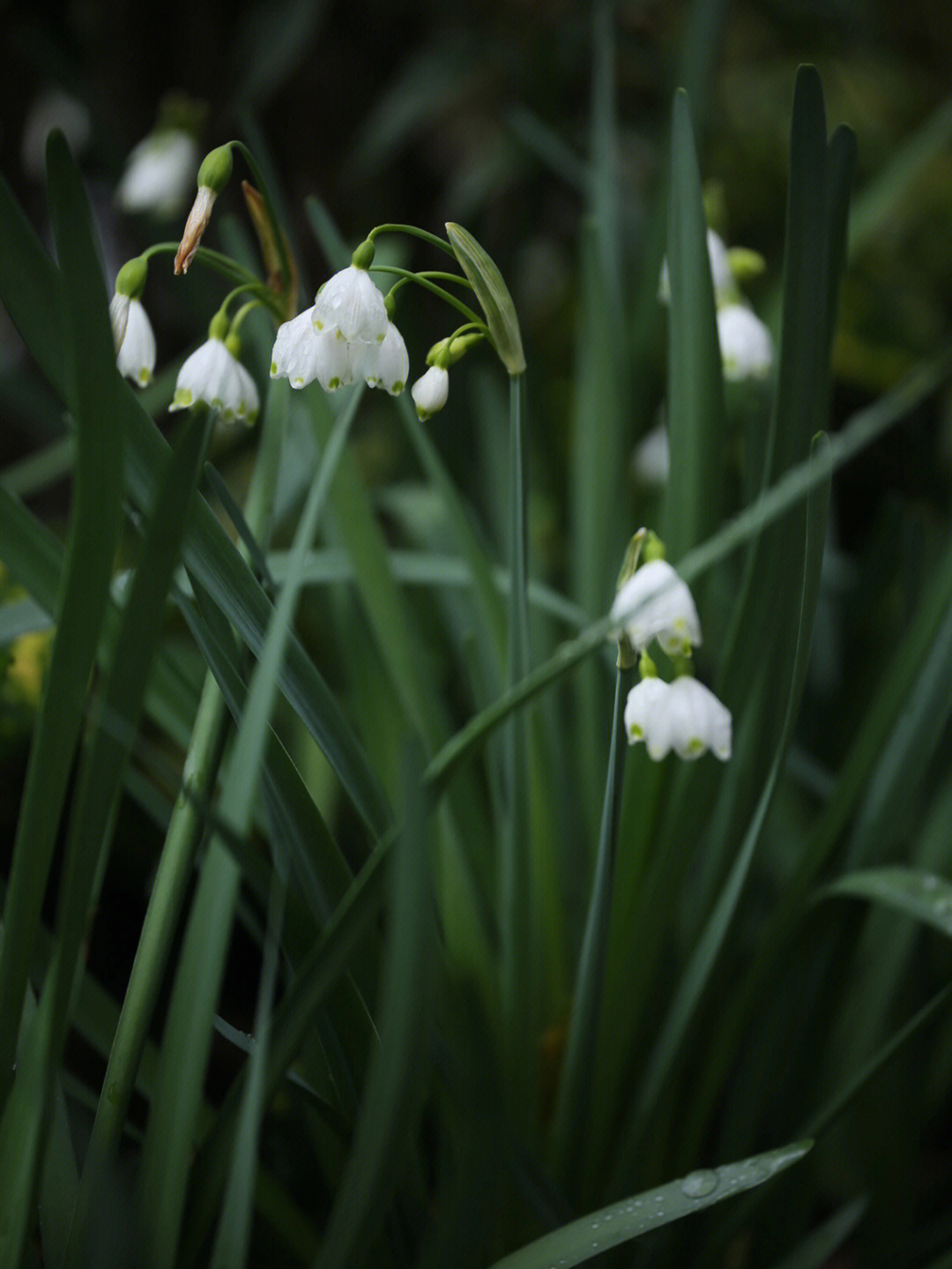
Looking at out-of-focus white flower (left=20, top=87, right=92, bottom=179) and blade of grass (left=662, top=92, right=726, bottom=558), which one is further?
out-of-focus white flower (left=20, top=87, right=92, bottom=179)

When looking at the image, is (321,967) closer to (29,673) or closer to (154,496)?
(154,496)

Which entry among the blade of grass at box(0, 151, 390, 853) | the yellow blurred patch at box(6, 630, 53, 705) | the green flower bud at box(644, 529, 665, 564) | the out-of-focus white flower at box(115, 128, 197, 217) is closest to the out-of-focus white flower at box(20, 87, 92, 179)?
the out-of-focus white flower at box(115, 128, 197, 217)

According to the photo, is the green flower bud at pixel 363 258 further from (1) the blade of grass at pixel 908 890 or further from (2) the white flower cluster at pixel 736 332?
(1) the blade of grass at pixel 908 890

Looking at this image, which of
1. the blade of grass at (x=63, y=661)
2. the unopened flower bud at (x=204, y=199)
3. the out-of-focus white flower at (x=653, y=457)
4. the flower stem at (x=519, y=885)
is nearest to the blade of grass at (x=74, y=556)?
the blade of grass at (x=63, y=661)

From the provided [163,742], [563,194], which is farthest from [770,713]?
[563,194]

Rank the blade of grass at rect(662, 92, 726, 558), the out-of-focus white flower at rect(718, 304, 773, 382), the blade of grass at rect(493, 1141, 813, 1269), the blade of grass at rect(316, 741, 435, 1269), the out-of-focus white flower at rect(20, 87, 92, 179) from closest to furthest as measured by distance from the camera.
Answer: the blade of grass at rect(316, 741, 435, 1269)
the blade of grass at rect(493, 1141, 813, 1269)
the blade of grass at rect(662, 92, 726, 558)
the out-of-focus white flower at rect(718, 304, 773, 382)
the out-of-focus white flower at rect(20, 87, 92, 179)

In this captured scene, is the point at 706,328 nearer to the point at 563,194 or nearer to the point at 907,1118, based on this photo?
the point at 907,1118

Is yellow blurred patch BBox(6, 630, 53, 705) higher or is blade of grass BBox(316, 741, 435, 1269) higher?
yellow blurred patch BBox(6, 630, 53, 705)

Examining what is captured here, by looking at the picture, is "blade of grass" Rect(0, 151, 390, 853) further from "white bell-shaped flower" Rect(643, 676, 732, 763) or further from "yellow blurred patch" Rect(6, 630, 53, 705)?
"yellow blurred patch" Rect(6, 630, 53, 705)
